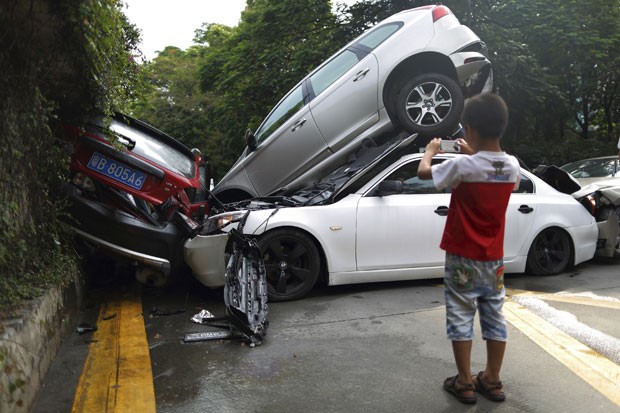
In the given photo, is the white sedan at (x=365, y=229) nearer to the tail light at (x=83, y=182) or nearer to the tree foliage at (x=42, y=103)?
the tail light at (x=83, y=182)

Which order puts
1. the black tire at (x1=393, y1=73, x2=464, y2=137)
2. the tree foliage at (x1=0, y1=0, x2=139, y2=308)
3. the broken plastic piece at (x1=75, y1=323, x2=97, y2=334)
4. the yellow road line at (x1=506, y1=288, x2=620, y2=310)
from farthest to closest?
the black tire at (x1=393, y1=73, x2=464, y2=137)
the yellow road line at (x1=506, y1=288, x2=620, y2=310)
the broken plastic piece at (x1=75, y1=323, x2=97, y2=334)
the tree foliage at (x1=0, y1=0, x2=139, y2=308)

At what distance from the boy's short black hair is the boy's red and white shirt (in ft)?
0.39

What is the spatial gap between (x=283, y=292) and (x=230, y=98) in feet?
37.4

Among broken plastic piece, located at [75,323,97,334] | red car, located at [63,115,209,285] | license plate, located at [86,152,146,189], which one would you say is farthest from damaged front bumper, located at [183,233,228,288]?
broken plastic piece, located at [75,323,97,334]

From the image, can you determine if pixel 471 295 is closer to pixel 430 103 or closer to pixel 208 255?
pixel 208 255

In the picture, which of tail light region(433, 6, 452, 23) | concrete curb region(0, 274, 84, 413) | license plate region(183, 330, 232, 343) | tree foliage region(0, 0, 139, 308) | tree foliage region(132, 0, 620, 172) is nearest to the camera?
concrete curb region(0, 274, 84, 413)

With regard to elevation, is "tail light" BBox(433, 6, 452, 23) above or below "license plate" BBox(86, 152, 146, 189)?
above

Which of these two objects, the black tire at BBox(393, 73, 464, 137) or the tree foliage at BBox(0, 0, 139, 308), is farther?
the black tire at BBox(393, 73, 464, 137)

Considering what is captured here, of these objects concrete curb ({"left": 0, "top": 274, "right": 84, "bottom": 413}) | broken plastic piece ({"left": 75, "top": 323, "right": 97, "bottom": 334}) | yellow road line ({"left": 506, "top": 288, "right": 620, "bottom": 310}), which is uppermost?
concrete curb ({"left": 0, "top": 274, "right": 84, "bottom": 413})

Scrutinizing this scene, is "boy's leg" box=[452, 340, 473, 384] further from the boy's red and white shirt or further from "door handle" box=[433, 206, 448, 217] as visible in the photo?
"door handle" box=[433, 206, 448, 217]

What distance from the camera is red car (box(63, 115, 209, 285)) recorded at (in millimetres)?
4797

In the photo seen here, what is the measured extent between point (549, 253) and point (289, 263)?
2.94 metres

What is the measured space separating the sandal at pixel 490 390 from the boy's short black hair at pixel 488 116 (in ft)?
4.51

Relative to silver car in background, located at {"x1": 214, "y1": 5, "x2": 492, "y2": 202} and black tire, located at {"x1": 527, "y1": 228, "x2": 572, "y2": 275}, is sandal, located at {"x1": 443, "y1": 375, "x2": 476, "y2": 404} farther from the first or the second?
silver car in background, located at {"x1": 214, "y1": 5, "x2": 492, "y2": 202}
